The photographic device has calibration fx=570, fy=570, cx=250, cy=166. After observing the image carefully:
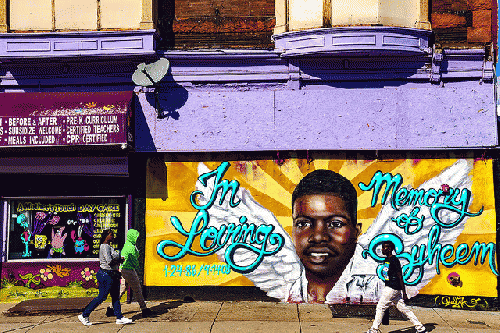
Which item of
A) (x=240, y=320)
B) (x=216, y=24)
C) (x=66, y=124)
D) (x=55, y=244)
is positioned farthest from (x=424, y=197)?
(x=55, y=244)

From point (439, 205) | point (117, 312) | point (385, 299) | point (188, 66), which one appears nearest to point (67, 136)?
point (188, 66)

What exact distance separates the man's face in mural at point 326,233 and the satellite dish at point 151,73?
382cm

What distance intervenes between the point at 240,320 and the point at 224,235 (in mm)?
2071

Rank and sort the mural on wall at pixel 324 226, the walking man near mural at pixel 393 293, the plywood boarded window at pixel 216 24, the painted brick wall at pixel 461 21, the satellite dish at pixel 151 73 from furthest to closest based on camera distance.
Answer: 1. the plywood boarded window at pixel 216 24
2. the painted brick wall at pixel 461 21
3. the satellite dish at pixel 151 73
4. the mural on wall at pixel 324 226
5. the walking man near mural at pixel 393 293

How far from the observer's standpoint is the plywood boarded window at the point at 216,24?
12258mm

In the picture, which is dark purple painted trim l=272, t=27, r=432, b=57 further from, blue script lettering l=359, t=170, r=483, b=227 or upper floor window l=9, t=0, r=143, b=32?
upper floor window l=9, t=0, r=143, b=32

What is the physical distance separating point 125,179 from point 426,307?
6.72 meters

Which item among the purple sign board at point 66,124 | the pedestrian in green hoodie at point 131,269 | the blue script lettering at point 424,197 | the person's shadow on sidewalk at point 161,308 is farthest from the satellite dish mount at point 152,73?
the blue script lettering at point 424,197

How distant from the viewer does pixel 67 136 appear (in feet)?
37.5

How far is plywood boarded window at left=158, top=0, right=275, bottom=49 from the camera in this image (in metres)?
12.3

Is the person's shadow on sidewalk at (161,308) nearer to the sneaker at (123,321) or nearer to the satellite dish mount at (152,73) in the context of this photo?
the sneaker at (123,321)

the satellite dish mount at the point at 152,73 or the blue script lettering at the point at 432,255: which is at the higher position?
the satellite dish mount at the point at 152,73

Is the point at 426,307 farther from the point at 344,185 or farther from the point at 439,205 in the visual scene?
the point at 344,185

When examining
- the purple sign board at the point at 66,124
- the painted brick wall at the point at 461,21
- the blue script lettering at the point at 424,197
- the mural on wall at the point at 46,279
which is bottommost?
the mural on wall at the point at 46,279
